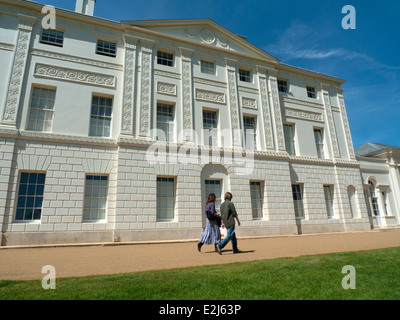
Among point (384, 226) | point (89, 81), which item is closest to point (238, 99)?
point (89, 81)

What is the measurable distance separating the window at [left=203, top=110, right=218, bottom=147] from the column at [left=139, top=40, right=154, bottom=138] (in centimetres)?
362

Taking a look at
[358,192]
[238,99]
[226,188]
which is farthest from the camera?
[358,192]

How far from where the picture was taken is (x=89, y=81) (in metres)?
13.7

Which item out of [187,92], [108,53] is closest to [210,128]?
[187,92]

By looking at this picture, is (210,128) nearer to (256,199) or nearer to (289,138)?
(256,199)

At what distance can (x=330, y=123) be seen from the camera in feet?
67.4

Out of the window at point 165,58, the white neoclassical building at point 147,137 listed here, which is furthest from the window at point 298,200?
the window at point 165,58

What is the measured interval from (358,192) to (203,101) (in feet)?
47.1

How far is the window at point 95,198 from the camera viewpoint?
12.3 m

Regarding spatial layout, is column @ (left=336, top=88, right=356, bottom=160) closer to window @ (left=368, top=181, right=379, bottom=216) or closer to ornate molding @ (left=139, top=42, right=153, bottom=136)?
window @ (left=368, top=181, right=379, bottom=216)

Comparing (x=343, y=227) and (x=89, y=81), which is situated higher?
Answer: (x=89, y=81)

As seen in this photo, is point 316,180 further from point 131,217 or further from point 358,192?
point 131,217

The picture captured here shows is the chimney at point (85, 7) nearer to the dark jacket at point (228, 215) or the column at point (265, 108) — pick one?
the column at point (265, 108)
